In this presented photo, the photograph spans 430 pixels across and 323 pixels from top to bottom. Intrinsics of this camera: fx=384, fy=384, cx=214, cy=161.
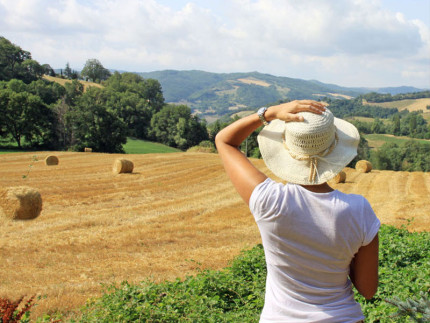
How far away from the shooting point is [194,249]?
10.6 metres

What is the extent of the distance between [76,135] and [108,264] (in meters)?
40.8

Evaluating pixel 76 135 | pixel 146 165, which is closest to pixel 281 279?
pixel 146 165

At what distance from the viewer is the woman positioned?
1.76m

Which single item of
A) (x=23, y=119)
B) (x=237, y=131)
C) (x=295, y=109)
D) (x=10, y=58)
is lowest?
(x=23, y=119)

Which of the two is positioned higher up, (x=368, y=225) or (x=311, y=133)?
(x=311, y=133)

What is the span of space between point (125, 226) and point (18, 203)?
3.34 metres

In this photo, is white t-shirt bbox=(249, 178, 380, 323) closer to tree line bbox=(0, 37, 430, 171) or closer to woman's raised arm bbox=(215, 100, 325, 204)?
woman's raised arm bbox=(215, 100, 325, 204)

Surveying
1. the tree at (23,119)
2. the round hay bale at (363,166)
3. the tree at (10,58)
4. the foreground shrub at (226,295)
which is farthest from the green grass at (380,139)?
the foreground shrub at (226,295)

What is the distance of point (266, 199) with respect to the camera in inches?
67.4

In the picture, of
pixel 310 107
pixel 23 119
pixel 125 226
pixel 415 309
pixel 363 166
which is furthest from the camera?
pixel 23 119

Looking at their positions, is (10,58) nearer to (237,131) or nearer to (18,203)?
(18,203)

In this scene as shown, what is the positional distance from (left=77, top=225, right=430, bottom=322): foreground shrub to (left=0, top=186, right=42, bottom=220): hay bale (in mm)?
7815

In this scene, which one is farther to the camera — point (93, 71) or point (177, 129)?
point (93, 71)

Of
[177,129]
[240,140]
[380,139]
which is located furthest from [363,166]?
[380,139]
